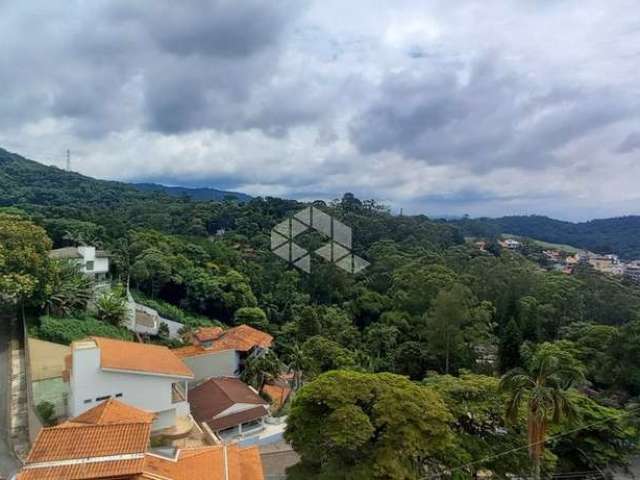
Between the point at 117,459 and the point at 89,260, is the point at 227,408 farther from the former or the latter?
the point at 89,260

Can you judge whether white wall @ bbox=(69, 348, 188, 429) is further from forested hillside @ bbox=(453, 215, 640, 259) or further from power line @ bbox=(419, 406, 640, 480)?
forested hillside @ bbox=(453, 215, 640, 259)

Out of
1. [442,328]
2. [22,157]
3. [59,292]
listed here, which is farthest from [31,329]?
[22,157]

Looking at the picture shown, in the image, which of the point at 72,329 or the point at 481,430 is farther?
the point at 72,329

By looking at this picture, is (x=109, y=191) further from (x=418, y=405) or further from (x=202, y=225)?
(x=418, y=405)

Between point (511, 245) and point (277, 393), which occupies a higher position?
point (511, 245)

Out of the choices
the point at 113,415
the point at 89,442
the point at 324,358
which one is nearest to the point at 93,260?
the point at 324,358

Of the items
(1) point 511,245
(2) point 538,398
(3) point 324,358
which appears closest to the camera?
(2) point 538,398

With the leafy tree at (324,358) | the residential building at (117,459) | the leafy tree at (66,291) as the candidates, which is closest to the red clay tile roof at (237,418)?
the leafy tree at (324,358)
